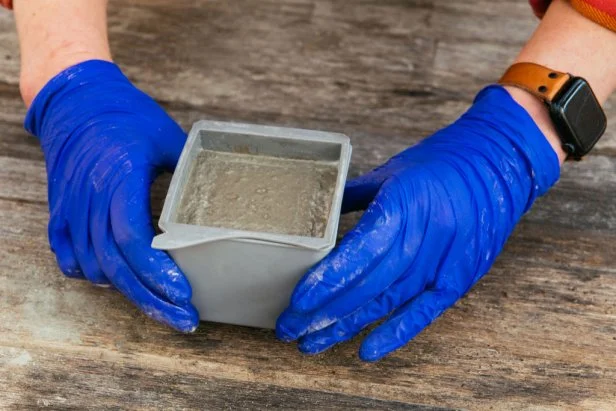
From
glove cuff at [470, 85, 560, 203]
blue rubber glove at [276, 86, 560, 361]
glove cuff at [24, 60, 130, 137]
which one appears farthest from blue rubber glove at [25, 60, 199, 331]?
glove cuff at [470, 85, 560, 203]

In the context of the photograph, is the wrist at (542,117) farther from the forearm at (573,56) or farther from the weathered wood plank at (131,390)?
the weathered wood plank at (131,390)

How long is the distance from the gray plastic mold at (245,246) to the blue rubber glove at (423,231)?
0.13 ft

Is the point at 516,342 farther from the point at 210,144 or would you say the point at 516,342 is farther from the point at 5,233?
the point at 5,233

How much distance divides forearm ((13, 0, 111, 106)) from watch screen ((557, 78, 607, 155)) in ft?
2.77

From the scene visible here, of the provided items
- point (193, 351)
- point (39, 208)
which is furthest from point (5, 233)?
point (193, 351)

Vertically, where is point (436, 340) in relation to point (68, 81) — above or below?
below

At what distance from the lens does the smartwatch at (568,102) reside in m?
1.18

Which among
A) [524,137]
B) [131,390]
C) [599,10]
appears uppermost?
[599,10]

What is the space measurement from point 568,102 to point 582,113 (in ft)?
0.15

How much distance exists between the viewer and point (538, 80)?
3.97 ft

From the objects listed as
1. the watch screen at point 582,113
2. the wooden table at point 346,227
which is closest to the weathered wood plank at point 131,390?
the wooden table at point 346,227

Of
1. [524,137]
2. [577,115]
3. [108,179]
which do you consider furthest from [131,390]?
[577,115]

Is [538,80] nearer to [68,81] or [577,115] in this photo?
[577,115]

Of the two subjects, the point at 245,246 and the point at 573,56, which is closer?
the point at 245,246
